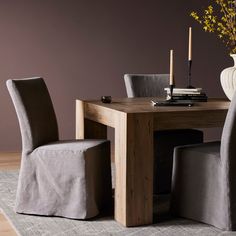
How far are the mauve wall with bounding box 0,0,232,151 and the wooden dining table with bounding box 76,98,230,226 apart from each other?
2.20 metres

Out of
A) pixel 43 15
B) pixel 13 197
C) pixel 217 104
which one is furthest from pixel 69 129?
pixel 217 104

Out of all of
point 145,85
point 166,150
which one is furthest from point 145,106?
point 145,85

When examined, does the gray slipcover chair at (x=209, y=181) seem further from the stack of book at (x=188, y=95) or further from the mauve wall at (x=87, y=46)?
the mauve wall at (x=87, y=46)

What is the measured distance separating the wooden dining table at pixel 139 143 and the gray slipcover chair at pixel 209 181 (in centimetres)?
18

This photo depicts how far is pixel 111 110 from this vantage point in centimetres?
342

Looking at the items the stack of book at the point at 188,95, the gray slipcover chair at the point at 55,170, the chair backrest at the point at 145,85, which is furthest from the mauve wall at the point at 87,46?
the stack of book at the point at 188,95

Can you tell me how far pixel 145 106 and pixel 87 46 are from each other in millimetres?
2243

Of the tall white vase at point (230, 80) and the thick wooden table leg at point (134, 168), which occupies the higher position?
the tall white vase at point (230, 80)

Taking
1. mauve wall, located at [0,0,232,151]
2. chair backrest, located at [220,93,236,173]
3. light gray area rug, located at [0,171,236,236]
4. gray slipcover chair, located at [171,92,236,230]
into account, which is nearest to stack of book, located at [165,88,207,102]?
gray slipcover chair, located at [171,92,236,230]

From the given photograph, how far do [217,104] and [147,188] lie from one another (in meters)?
0.79

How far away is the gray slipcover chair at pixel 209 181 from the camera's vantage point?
3.16 m

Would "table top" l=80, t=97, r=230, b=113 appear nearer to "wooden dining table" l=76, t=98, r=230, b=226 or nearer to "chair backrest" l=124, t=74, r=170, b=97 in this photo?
"wooden dining table" l=76, t=98, r=230, b=226

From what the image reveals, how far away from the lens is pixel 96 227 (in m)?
3.27

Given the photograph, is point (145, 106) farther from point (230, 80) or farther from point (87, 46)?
point (87, 46)
